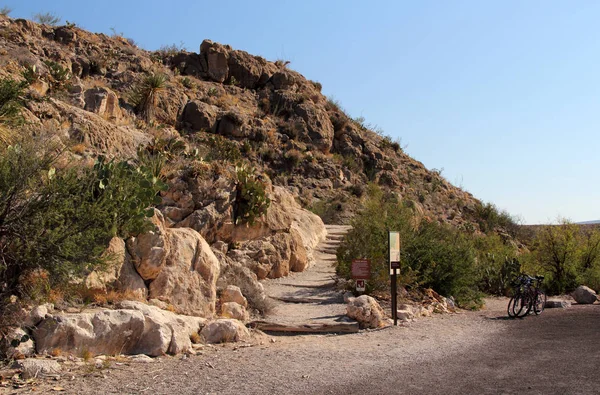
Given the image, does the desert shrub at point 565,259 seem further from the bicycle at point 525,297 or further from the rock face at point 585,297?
the bicycle at point 525,297

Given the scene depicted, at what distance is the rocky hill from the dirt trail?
2.26ft

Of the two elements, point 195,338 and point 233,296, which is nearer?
point 195,338

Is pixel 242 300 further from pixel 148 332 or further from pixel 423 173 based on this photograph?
pixel 423 173

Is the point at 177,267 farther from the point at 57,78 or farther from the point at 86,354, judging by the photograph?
the point at 57,78

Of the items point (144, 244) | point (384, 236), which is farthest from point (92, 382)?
point (384, 236)

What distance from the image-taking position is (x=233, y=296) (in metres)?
11.8

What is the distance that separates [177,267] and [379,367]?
4.41 metres

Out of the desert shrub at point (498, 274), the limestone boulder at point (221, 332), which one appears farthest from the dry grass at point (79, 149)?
the desert shrub at point (498, 274)

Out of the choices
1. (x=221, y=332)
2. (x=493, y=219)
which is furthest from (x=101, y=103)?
(x=493, y=219)

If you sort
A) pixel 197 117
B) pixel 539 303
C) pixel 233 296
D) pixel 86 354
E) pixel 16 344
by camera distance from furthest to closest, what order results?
pixel 197 117 < pixel 539 303 < pixel 233 296 < pixel 86 354 < pixel 16 344

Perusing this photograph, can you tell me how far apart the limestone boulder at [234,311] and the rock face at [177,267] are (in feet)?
1.50

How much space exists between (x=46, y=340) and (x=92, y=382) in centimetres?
110

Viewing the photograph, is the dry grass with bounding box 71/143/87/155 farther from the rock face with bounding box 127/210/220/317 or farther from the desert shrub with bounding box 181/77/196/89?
the desert shrub with bounding box 181/77/196/89

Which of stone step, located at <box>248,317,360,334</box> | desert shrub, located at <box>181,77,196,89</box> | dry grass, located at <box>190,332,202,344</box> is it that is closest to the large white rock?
dry grass, located at <box>190,332,202,344</box>
